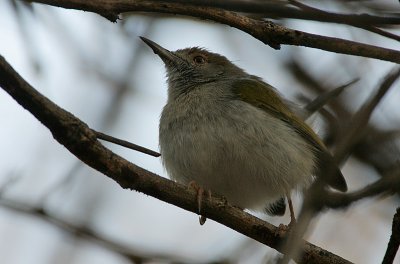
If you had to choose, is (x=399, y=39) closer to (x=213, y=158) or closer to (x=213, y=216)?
(x=213, y=216)

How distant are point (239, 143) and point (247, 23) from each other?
1.44m

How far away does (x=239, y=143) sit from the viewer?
466cm

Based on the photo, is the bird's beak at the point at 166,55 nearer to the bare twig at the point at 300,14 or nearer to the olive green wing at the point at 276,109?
the olive green wing at the point at 276,109

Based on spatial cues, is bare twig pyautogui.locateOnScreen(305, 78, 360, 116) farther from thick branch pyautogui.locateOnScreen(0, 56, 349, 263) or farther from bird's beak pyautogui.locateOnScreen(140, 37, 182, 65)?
bird's beak pyautogui.locateOnScreen(140, 37, 182, 65)

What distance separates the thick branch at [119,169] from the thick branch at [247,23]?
0.61m

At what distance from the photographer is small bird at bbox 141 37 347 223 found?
4695mm

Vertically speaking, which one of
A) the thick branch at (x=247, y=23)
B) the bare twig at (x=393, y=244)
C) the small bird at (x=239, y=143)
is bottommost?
the bare twig at (x=393, y=244)

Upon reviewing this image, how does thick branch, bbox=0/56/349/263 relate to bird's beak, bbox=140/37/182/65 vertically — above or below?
below

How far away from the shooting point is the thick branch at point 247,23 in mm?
3018

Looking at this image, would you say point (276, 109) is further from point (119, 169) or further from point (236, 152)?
point (119, 169)

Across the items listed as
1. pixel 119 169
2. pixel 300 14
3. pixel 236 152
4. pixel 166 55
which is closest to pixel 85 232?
pixel 119 169

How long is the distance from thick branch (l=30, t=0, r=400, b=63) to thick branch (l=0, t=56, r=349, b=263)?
61 cm

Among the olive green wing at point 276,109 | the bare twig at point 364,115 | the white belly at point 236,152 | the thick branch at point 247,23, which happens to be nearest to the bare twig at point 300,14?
the bare twig at point 364,115

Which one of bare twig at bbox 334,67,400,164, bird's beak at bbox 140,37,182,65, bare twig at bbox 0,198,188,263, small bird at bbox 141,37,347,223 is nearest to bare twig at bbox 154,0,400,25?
bare twig at bbox 334,67,400,164
